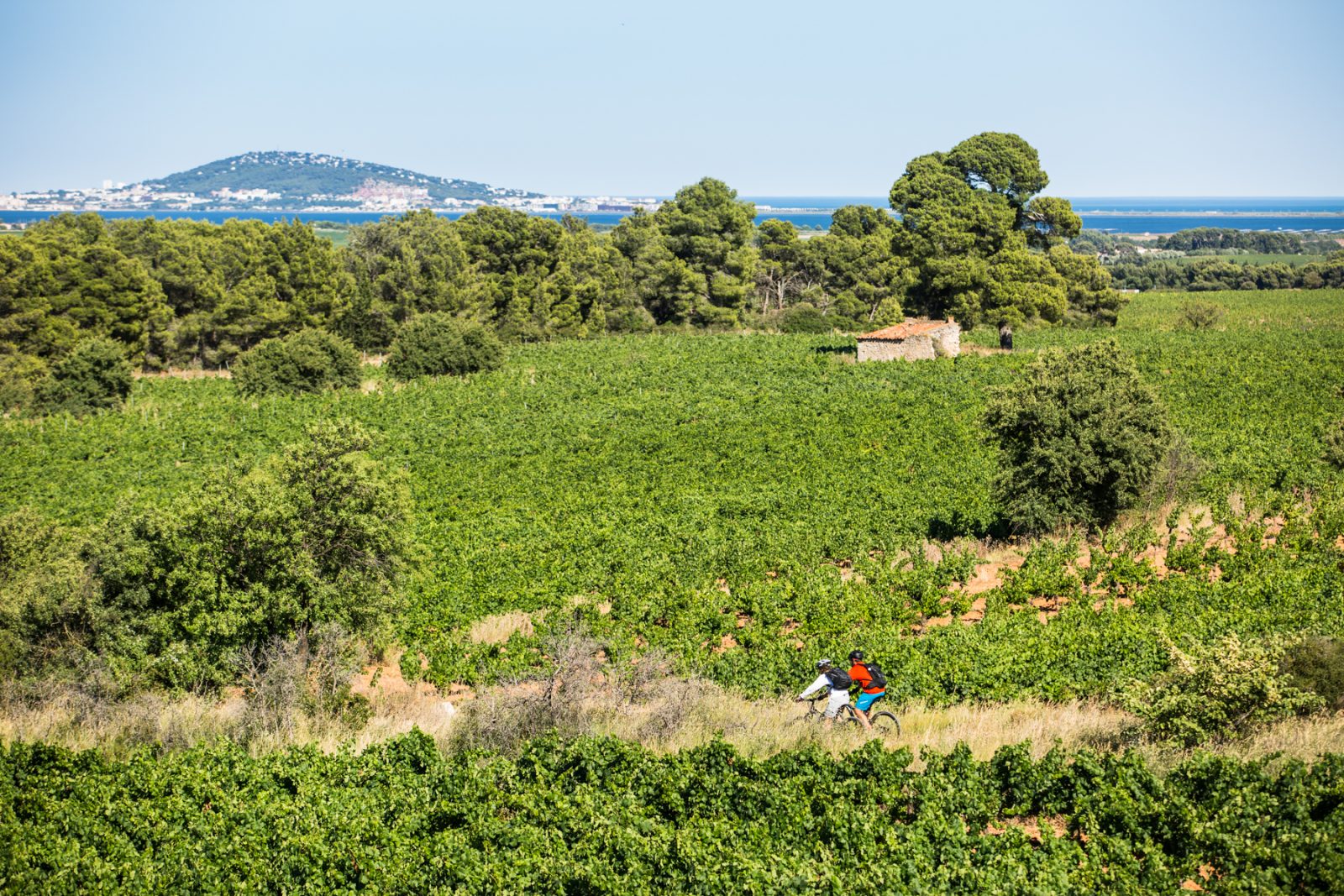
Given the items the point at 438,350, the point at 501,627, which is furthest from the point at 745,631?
the point at 438,350

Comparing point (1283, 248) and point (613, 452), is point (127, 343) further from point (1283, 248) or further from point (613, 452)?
point (1283, 248)

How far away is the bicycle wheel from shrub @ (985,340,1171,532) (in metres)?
10.9

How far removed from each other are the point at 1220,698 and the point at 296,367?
43.4 metres

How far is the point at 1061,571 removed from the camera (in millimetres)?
19844

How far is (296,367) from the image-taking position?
47344mm

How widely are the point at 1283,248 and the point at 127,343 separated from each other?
18231 centimetres

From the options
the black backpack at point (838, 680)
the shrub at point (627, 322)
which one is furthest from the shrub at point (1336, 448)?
the shrub at point (627, 322)

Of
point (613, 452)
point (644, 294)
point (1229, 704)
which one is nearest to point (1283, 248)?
point (644, 294)

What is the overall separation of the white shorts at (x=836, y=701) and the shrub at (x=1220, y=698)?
3.40 metres

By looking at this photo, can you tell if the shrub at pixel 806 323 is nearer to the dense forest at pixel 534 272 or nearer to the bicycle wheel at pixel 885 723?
the dense forest at pixel 534 272

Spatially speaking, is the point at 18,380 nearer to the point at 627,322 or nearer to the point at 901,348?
the point at 627,322

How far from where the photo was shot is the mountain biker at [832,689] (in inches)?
507

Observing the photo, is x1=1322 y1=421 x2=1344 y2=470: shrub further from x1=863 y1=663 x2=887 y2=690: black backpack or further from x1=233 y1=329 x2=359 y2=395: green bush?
x1=233 y1=329 x2=359 y2=395: green bush

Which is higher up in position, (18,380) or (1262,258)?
(1262,258)
